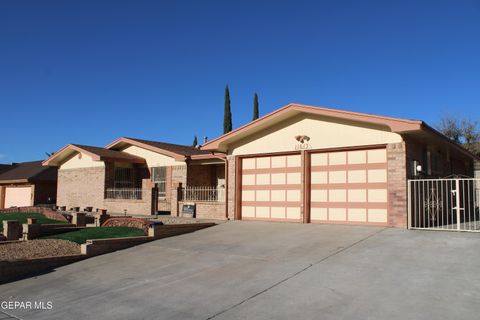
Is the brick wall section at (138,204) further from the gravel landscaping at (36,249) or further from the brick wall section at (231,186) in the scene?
the gravel landscaping at (36,249)

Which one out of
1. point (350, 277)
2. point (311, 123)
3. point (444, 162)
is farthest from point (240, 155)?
point (350, 277)

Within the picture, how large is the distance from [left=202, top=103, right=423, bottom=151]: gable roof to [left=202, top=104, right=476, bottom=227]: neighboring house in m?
0.03

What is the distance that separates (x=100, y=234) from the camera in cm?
1396

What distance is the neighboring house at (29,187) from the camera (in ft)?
104

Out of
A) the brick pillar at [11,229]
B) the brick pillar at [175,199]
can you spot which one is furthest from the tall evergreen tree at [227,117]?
the brick pillar at [11,229]

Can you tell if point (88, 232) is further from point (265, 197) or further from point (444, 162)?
point (444, 162)

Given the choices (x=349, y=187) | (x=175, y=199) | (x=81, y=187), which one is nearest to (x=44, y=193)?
(x=81, y=187)

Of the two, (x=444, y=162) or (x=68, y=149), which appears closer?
(x=444, y=162)

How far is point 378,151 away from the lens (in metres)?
14.5

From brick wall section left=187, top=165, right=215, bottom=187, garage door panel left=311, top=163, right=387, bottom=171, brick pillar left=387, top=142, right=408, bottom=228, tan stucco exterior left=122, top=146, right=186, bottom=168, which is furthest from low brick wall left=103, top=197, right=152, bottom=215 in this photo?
brick pillar left=387, top=142, right=408, bottom=228

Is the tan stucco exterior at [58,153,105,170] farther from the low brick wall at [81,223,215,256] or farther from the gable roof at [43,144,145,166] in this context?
the low brick wall at [81,223,215,256]

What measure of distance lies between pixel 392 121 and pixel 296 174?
4.34 metres

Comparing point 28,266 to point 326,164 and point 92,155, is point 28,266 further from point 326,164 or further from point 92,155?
point 92,155

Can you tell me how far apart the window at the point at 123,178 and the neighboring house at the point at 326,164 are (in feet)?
30.5
